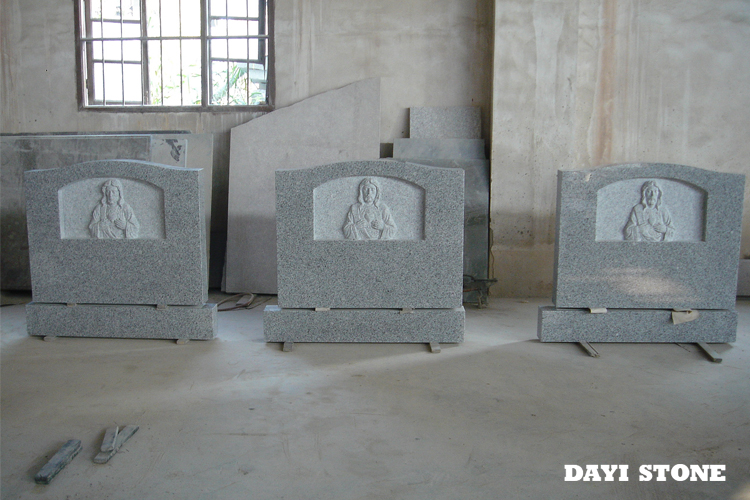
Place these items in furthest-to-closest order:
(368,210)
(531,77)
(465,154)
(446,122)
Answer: (446,122)
(465,154)
(531,77)
(368,210)

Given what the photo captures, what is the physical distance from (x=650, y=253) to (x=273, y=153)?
12.6 ft

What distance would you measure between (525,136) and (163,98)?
4199mm

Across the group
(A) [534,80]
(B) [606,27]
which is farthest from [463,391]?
(B) [606,27]

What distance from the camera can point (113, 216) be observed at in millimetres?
4090

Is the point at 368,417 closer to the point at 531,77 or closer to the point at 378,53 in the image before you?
the point at 531,77

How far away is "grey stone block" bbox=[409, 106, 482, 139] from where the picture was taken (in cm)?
604

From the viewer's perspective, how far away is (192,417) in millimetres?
2762

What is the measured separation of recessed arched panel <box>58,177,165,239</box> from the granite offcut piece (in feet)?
5.98

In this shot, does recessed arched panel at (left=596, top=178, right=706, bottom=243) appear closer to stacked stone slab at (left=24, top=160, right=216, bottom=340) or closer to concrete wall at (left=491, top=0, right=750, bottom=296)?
concrete wall at (left=491, top=0, right=750, bottom=296)

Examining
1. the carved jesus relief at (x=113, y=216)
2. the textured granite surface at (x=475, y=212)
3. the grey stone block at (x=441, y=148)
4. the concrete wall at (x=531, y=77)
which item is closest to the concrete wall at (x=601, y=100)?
the concrete wall at (x=531, y=77)

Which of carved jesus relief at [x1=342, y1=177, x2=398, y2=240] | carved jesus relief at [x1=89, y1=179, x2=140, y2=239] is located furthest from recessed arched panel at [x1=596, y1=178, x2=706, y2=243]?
carved jesus relief at [x1=89, y1=179, x2=140, y2=239]

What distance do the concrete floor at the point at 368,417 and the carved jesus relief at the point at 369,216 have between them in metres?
0.83

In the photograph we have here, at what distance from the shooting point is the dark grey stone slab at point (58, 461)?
218 centimetres

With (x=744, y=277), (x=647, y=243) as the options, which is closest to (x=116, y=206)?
(x=647, y=243)
